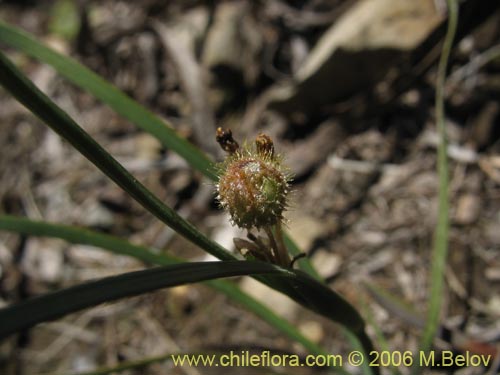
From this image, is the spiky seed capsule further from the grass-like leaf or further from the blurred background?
the blurred background

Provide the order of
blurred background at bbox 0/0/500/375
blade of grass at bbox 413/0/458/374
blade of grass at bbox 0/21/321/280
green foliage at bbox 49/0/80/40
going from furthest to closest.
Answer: green foliage at bbox 49/0/80/40 → blurred background at bbox 0/0/500/375 → blade of grass at bbox 413/0/458/374 → blade of grass at bbox 0/21/321/280

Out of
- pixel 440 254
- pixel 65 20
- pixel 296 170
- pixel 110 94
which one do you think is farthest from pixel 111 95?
pixel 65 20

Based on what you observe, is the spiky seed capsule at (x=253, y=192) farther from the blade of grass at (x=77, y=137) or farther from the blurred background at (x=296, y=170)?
the blurred background at (x=296, y=170)

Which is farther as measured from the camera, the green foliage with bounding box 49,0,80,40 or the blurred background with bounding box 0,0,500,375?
the green foliage with bounding box 49,0,80,40

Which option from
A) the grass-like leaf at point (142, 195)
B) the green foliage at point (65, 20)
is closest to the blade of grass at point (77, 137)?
the grass-like leaf at point (142, 195)

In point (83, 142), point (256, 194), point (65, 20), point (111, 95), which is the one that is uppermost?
point (65, 20)

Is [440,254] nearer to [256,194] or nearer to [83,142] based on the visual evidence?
[256,194]

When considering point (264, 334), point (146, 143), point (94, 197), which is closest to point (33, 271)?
point (94, 197)

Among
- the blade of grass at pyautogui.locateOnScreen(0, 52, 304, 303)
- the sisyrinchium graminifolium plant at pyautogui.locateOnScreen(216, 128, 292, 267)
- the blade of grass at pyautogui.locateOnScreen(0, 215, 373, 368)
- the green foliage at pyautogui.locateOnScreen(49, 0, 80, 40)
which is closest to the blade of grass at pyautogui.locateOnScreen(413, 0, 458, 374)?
the blade of grass at pyautogui.locateOnScreen(0, 215, 373, 368)
